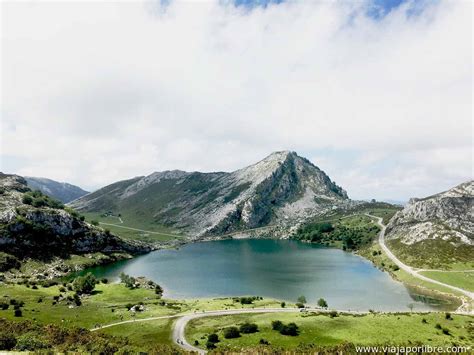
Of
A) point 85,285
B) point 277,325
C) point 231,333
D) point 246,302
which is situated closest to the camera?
point 231,333

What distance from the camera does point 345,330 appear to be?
292 feet

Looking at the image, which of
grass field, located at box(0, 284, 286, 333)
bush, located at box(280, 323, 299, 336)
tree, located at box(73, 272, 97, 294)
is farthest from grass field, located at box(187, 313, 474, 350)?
tree, located at box(73, 272, 97, 294)

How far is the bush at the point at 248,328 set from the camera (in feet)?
292

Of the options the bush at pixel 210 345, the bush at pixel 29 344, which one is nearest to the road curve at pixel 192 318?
the bush at pixel 210 345

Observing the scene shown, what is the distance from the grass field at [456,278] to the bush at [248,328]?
95.7m

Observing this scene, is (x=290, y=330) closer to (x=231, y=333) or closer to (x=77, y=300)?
(x=231, y=333)

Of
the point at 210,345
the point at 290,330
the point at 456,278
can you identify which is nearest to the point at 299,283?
the point at 456,278

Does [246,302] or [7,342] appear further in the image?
[246,302]

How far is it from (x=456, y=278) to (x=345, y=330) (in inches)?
3424

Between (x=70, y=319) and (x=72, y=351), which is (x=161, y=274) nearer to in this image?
(x=70, y=319)

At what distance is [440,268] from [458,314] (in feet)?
213

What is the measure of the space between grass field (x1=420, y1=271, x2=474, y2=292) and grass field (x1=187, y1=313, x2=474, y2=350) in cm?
4602

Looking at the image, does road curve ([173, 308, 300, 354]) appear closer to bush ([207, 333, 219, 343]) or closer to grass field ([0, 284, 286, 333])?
bush ([207, 333, 219, 343])

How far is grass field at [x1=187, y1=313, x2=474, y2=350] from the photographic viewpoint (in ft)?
271
